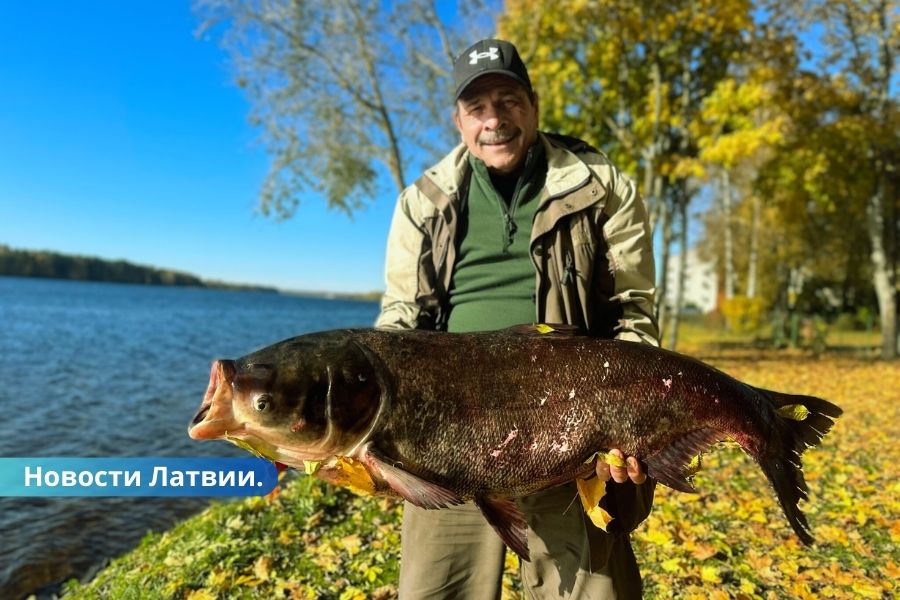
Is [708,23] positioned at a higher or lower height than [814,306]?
higher

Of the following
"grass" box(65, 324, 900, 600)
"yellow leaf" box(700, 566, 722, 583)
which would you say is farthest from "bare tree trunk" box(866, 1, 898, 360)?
"yellow leaf" box(700, 566, 722, 583)

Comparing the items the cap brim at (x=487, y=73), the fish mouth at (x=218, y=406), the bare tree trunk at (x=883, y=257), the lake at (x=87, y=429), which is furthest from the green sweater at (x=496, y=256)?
the bare tree trunk at (x=883, y=257)

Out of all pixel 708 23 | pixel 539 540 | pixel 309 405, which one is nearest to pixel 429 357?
pixel 309 405

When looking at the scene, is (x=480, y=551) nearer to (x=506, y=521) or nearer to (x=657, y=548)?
(x=506, y=521)

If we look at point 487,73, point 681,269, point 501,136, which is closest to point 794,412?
point 501,136

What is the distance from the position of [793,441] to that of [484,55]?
2300 mm

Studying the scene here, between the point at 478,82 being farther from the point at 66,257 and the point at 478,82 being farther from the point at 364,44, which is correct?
the point at 66,257

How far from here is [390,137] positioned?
61.3ft

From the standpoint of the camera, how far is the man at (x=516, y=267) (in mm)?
2777

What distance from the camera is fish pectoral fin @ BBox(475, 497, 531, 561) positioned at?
7.73ft

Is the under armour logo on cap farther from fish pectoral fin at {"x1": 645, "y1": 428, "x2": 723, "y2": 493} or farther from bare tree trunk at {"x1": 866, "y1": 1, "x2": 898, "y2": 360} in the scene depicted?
bare tree trunk at {"x1": 866, "y1": 1, "x2": 898, "y2": 360}

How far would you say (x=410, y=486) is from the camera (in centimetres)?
220

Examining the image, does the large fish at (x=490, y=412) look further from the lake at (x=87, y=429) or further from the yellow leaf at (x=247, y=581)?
the lake at (x=87, y=429)

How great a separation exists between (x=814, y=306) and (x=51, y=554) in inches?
1529
